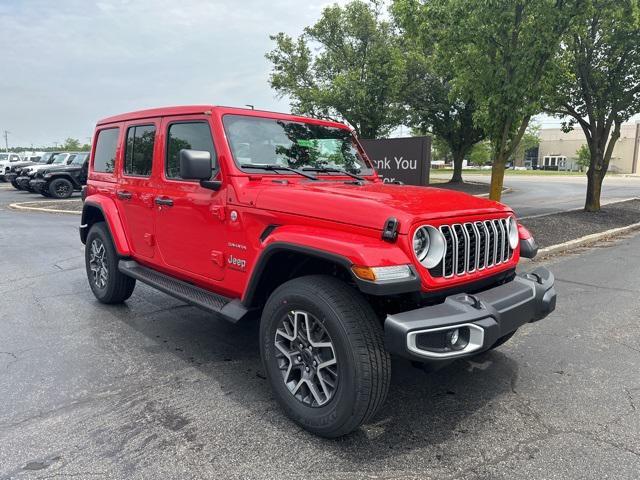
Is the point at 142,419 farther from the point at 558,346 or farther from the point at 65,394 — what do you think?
the point at 558,346

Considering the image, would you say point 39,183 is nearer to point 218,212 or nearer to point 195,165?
point 218,212

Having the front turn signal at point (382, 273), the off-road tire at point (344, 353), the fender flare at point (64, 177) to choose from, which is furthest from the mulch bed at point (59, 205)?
the front turn signal at point (382, 273)

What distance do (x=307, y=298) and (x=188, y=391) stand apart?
4.18 feet

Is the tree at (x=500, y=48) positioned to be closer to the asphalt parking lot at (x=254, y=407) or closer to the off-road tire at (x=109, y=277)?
the asphalt parking lot at (x=254, y=407)

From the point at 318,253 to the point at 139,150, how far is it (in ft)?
8.86

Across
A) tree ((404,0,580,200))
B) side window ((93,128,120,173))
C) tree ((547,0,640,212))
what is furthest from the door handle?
tree ((547,0,640,212))

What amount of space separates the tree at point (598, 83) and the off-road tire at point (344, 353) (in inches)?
355

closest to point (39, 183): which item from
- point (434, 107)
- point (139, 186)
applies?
point (139, 186)

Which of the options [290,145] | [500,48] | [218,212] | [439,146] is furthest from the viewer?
[439,146]

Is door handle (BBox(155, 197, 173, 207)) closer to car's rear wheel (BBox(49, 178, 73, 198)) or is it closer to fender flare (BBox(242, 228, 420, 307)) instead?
fender flare (BBox(242, 228, 420, 307))

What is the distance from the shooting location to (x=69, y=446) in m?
2.74

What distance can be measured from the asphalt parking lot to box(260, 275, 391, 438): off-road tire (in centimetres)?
16

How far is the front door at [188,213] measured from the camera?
363 centimetres

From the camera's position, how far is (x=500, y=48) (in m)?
8.54
